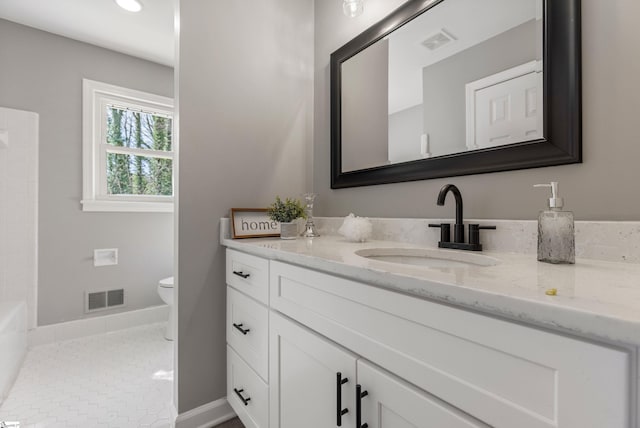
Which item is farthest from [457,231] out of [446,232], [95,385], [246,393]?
[95,385]

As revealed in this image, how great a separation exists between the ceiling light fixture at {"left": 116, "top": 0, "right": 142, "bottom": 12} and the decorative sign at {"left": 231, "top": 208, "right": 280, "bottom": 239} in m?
1.64

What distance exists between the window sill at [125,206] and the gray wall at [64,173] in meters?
0.05

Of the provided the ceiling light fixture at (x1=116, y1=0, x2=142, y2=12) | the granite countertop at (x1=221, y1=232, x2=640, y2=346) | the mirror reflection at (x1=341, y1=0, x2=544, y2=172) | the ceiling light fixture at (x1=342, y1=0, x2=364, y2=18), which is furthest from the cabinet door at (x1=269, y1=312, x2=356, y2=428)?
the ceiling light fixture at (x1=116, y1=0, x2=142, y2=12)

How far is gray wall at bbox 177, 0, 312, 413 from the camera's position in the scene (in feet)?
4.61

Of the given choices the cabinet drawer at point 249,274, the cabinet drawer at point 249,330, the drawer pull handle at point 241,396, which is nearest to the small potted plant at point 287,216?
the cabinet drawer at point 249,274

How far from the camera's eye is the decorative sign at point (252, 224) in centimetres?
148

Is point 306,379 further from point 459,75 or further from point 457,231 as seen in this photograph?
point 459,75

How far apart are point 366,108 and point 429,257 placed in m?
0.83

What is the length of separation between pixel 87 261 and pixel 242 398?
199 cm

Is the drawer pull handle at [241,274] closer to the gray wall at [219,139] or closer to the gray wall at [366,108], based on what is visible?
the gray wall at [219,139]

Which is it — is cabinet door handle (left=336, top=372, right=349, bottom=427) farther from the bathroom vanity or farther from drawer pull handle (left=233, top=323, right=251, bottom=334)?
drawer pull handle (left=233, top=323, right=251, bottom=334)

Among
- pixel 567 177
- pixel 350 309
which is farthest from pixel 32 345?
pixel 567 177

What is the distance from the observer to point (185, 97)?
1403 mm

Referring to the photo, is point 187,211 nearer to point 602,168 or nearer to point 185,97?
point 185,97
